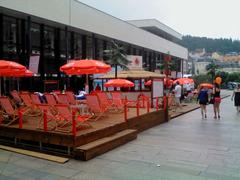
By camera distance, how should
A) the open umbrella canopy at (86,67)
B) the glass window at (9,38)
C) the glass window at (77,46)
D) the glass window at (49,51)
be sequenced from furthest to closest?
the glass window at (77,46)
the glass window at (49,51)
the glass window at (9,38)
the open umbrella canopy at (86,67)

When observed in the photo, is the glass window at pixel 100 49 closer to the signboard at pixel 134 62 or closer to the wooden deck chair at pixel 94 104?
the signboard at pixel 134 62

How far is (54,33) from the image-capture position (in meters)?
27.2

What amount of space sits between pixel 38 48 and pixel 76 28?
4135 millimetres

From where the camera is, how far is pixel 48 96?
10.9 metres

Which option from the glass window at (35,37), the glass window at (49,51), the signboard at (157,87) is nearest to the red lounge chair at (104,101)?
the signboard at (157,87)

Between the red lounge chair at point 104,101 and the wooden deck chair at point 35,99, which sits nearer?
the wooden deck chair at point 35,99

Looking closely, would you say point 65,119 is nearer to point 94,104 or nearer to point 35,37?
point 94,104

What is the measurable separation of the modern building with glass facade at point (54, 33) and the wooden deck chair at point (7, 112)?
38.3 feet

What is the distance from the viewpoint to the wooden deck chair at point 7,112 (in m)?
9.50

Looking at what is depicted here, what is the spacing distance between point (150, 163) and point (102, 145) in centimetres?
141

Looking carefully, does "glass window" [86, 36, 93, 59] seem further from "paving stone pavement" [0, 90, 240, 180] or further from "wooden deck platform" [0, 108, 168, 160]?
"paving stone pavement" [0, 90, 240, 180]

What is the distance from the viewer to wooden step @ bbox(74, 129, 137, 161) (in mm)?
7480

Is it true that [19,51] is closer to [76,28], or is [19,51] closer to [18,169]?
[76,28]

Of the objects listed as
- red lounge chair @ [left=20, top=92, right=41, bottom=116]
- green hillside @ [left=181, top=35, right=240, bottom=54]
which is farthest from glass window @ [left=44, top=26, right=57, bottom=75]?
green hillside @ [left=181, top=35, right=240, bottom=54]
